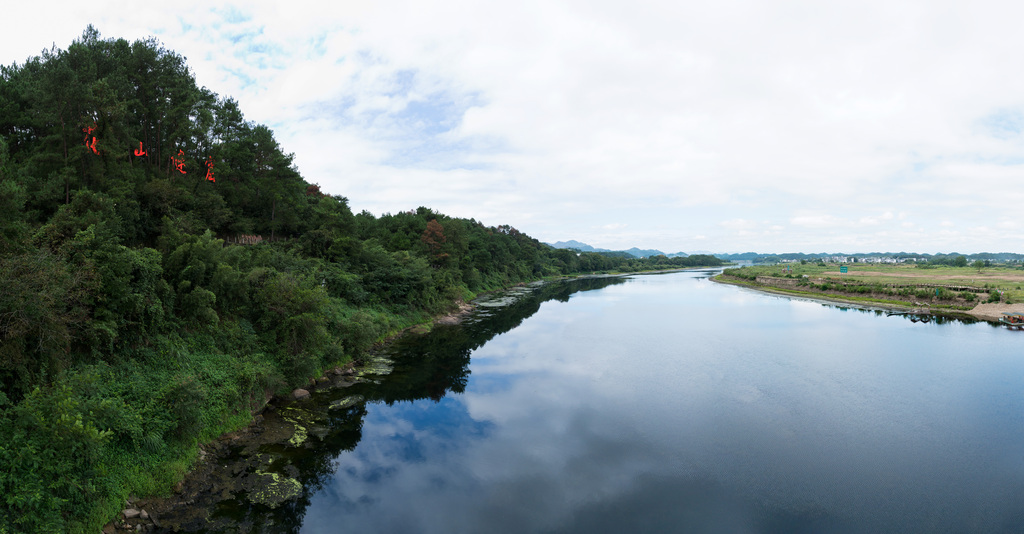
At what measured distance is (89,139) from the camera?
22.2m

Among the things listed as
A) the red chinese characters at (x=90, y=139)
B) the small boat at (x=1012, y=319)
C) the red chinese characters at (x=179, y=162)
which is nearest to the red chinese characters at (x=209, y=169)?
the red chinese characters at (x=179, y=162)

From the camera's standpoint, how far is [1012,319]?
39.9 meters

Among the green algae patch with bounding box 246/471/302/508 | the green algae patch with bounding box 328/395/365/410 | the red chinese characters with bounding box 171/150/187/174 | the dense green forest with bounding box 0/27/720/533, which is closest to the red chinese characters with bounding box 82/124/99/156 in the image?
the dense green forest with bounding box 0/27/720/533

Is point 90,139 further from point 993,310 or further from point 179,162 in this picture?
point 993,310

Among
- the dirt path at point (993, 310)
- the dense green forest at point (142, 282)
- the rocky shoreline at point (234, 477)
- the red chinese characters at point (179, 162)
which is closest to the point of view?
the dense green forest at point (142, 282)

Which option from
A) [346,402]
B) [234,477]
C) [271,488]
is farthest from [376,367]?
[271,488]

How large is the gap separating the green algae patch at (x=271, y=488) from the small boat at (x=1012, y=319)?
59.0 m

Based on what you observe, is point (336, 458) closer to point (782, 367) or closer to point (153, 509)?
point (153, 509)

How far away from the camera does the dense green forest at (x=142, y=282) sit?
1002 centimetres

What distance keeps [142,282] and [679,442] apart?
20.4 metres

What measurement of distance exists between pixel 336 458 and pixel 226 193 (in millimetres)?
26596

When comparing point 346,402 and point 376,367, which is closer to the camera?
point 346,402

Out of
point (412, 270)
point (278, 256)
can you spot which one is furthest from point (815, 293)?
point (278, 256)

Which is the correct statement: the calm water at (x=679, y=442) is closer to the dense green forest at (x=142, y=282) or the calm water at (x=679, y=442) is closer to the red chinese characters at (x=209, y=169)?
the dense green forest at (x=142, y=282)
